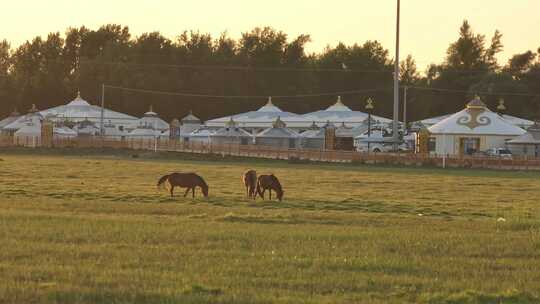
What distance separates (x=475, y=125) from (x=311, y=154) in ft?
61.3

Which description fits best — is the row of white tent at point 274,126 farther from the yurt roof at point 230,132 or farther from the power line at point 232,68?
the power line at point 232,68

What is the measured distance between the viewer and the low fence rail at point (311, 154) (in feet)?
208

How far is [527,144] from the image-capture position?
3120 inches

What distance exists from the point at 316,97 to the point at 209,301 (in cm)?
11437

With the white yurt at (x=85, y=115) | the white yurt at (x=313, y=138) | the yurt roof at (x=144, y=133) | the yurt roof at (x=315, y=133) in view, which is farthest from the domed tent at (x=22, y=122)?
the yurt roof at (x=315, y=133)

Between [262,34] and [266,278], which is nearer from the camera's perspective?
[266,278]

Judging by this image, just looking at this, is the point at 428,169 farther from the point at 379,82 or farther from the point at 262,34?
the point at 262,34

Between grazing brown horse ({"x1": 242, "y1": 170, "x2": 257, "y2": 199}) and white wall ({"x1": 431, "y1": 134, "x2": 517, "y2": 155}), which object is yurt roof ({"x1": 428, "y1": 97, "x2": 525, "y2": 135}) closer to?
white wall ({"x1": 431, "y1": 134, "x2": 517, "y2": 155})

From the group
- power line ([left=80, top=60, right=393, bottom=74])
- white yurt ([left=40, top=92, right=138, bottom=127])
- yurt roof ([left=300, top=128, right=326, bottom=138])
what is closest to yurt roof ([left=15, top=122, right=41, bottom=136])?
white yurt ([left=40, top=92, right=138, bottom=127])

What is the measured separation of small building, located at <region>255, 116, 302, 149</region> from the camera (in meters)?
93.4

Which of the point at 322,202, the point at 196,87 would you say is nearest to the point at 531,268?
the point at 322,202

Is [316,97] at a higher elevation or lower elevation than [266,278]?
higher

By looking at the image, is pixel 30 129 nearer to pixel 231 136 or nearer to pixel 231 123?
pixel 231 123

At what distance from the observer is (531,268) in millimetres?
13961
